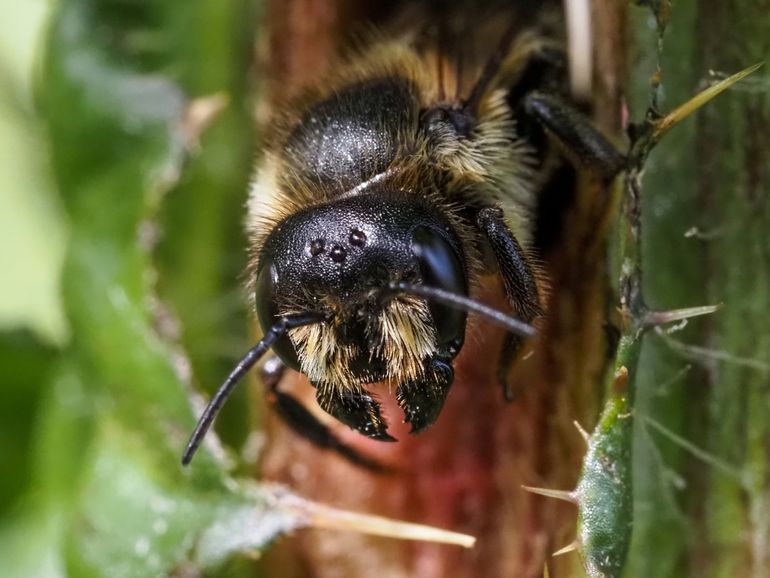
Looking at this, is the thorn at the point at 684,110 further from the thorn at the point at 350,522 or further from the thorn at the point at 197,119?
the thorn at the point at 197,119

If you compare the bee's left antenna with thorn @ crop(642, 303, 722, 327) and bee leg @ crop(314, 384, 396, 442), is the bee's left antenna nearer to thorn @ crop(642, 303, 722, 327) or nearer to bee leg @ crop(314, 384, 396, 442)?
bee leg @ crop(314, 384, 396, 442)

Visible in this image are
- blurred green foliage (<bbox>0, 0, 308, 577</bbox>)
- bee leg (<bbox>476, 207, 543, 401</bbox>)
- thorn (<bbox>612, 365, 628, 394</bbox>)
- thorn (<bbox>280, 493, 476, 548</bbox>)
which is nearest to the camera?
thorn (<bbox>612, 365, 628, 394</bbox>)

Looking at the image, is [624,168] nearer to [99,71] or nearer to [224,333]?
[224,333]

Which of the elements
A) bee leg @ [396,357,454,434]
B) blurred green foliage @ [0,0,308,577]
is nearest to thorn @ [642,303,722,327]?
bee leg @ [396,357,454,434]

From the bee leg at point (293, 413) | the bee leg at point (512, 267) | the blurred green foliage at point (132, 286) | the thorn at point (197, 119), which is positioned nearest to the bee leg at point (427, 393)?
the bee leg at point (512, 267)

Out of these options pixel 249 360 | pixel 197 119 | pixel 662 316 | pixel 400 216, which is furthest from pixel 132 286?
pixel 662 316
